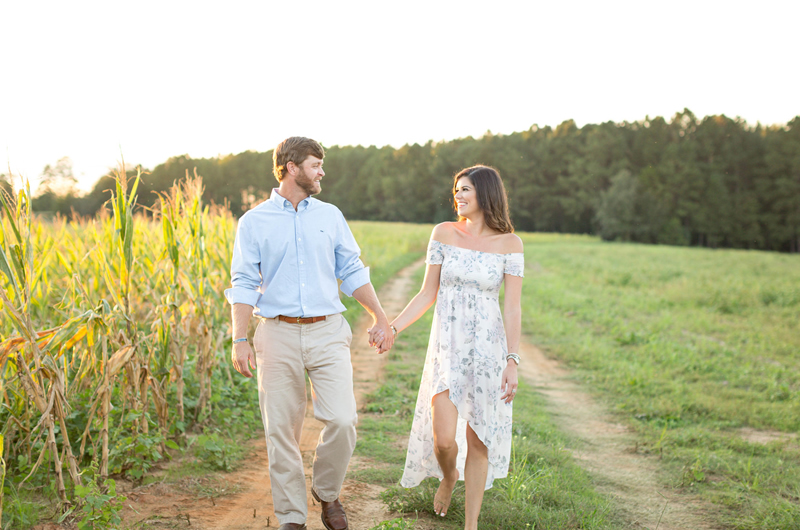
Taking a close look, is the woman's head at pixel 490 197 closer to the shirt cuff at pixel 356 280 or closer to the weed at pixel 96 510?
the shirt cuff at pixel 356 280

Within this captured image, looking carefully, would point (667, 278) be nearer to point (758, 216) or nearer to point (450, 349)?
point (450, 349)

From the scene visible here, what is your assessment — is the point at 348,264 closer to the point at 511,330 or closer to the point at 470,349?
the point at 470,349

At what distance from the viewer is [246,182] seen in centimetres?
1261

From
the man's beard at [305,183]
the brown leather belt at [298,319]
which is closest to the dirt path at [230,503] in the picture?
the brown leather belt at [298,319]

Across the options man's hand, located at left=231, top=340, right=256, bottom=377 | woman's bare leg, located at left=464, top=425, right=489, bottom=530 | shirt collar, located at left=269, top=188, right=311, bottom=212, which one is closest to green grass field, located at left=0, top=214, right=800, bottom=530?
woman's bare leg, located at left=464, top=425, right=489, bottom=530

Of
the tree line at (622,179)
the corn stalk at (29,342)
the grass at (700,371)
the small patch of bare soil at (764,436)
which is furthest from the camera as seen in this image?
the tree line at (622,179)

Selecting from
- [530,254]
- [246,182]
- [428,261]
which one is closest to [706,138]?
[530,254]

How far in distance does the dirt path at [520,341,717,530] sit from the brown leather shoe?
188cm

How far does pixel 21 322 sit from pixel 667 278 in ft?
65.8

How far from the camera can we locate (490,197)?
11.6 feet

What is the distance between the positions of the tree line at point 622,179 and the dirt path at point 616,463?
155ft

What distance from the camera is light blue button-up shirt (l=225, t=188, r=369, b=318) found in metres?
3.24

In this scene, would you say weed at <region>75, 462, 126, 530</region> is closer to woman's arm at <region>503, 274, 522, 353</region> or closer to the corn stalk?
the corn stalk

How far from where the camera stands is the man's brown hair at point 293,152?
10.8 ft
